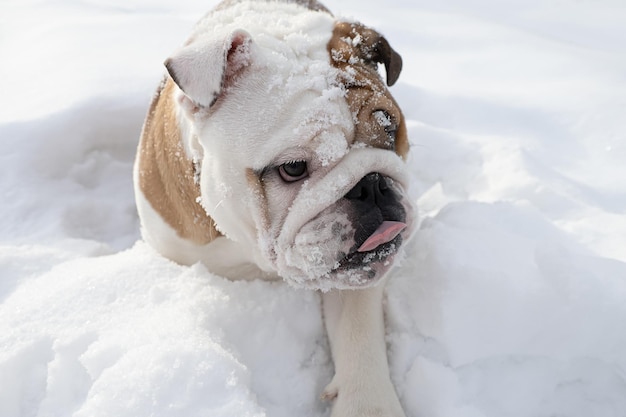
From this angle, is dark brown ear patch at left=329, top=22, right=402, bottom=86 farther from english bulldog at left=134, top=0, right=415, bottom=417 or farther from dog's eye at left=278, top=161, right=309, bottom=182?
dog's eye at left=278, top=161, right=309, bottom=182

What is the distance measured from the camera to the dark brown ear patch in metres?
1.64

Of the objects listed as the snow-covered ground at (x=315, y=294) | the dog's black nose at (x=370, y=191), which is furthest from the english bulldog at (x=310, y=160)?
the snow-covered ground at (x=315, y=294)

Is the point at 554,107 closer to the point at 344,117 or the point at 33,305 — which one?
the point at 344,117

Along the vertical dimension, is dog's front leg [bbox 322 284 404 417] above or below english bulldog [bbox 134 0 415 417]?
below

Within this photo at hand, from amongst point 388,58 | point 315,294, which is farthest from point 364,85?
point 315,294

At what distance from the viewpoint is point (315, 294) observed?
1.89 meters

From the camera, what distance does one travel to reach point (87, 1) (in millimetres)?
4609

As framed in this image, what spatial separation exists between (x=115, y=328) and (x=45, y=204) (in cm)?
121

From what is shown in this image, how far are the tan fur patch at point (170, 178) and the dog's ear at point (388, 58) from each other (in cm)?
67

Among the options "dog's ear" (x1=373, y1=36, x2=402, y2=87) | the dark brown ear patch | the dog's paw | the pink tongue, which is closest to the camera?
the pink tongue

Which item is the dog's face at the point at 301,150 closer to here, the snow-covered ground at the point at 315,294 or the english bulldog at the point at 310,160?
the english bulldog at the point at 310,160

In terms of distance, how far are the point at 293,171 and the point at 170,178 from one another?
2.05ft

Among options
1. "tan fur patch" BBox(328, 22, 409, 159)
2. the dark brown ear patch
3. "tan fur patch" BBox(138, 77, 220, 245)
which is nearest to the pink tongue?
"tan fur patch" BBox(328, 22, 409, 159)

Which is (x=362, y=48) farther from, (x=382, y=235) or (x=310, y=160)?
(x=382, y=235)
